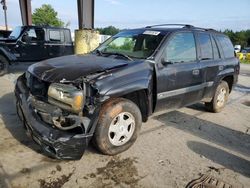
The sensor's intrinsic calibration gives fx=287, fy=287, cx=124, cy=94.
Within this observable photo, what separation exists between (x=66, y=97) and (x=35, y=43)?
29.2 ft

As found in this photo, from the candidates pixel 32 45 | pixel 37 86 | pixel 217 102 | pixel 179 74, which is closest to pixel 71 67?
pixel 37 86

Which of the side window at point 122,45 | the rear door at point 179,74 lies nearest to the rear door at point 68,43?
the side window at point 122,45

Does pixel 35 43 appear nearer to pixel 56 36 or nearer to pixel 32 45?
pixel 32 45

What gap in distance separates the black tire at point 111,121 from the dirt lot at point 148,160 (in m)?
0.14

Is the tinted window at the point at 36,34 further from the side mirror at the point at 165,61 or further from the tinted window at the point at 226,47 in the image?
the side mirror at the point at 165,61

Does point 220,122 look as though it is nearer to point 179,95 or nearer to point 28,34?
point 179,95

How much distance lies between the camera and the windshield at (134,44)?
4.68 m

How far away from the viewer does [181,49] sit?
498 centimetres

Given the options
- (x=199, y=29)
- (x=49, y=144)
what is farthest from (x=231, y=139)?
(x=49, y=144)

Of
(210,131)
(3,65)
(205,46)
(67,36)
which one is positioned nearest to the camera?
(210,131)

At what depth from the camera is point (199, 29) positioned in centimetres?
565

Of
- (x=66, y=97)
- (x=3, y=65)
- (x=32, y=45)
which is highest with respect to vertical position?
(x=66, y=97)

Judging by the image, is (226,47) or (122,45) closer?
(122,45)

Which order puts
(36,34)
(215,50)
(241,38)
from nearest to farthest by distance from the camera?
(215,50), (36,34), (241,38)
